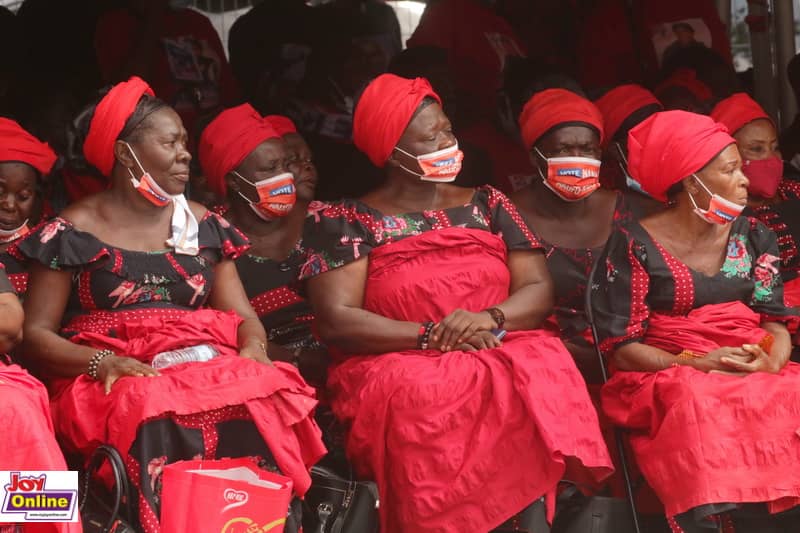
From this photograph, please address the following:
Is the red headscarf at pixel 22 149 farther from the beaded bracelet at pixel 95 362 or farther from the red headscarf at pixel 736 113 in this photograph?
the red headscarf at pixel 736 113

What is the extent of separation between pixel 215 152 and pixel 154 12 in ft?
4.25

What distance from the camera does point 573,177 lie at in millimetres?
5957

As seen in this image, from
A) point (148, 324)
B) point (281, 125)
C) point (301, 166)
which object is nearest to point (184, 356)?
point (148, 324)

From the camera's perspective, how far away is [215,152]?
6.13 metres

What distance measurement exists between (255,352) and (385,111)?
1280 mm

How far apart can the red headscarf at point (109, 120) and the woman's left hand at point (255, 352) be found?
0.88 metres

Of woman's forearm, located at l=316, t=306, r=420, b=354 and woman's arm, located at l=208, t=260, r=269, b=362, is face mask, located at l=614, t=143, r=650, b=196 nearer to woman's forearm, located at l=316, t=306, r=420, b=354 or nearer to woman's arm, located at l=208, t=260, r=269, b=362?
woman's forearm, located at l=316, t=306, r=420, b=354

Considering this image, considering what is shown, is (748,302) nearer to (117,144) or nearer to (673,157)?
(673,157)

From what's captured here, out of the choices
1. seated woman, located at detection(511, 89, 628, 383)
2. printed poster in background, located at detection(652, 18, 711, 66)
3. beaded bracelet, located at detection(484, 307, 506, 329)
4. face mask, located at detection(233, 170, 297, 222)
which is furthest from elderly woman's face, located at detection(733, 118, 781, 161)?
face mask, located at detection(233, 170, 297, 222)

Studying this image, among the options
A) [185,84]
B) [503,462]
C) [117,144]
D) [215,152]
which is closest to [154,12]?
[185,84]

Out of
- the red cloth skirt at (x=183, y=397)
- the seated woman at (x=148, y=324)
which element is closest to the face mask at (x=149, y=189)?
the seated woman at (x=148, y=324)

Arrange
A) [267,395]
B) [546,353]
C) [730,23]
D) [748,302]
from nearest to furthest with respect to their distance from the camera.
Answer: [267,395] → [546,353] → [748,302] → [730,23]

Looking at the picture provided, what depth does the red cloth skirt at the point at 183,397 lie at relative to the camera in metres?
4.37

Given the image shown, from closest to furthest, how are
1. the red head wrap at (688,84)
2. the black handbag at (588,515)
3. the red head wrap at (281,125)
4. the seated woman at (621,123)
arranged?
the black handbag at (588,515)
the red head wrap at (281,125)
the seated woman at (621,123)
the red head wrap at (688,84)
